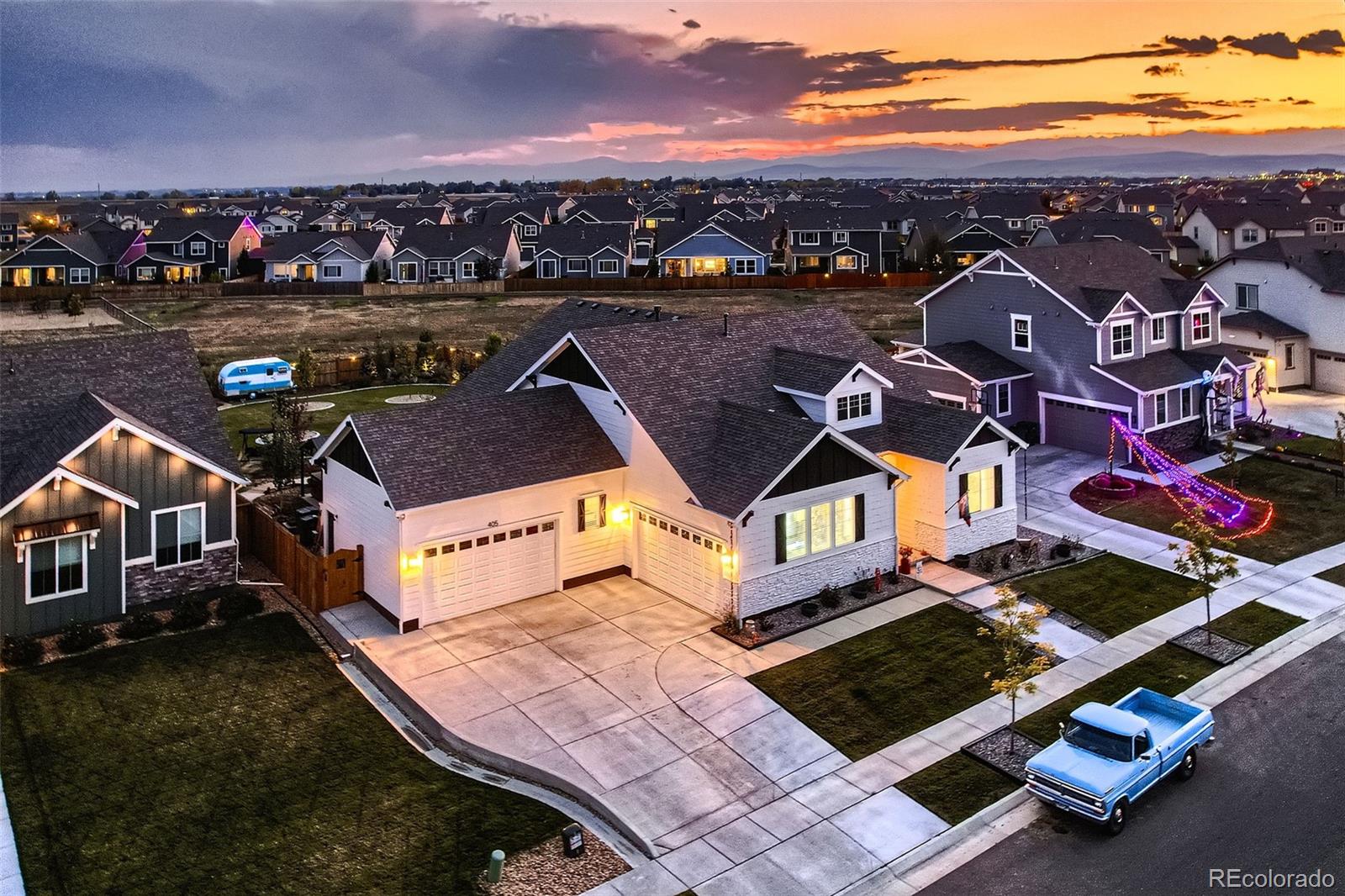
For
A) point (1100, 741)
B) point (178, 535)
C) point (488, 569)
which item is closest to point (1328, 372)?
point (1100, 741)

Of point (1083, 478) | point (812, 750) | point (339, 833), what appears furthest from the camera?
point (1083, 478)

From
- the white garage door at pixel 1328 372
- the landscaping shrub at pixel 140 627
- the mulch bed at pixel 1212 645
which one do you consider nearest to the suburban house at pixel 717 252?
the white garage door at pixel 1328 372

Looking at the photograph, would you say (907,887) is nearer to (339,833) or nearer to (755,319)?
(339,833)

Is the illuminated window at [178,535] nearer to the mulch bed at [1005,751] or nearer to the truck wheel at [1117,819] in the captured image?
the mulch bed at [1005,751]

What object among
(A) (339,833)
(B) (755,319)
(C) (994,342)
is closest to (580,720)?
(A) (339,833)

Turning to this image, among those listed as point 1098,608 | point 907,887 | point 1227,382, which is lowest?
point 907,887

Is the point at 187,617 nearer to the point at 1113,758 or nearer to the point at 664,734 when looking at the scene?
the point at 664,734
